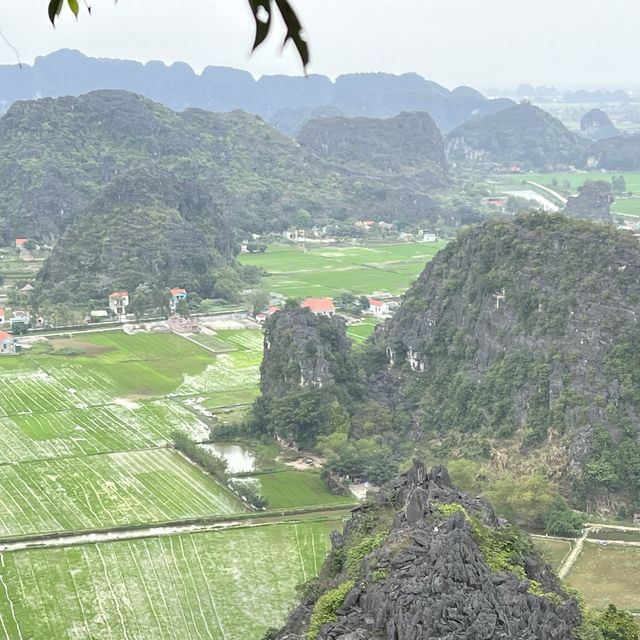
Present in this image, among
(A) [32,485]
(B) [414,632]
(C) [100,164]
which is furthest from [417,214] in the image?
(B) [414,632]

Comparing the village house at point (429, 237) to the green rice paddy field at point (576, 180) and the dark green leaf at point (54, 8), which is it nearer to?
A: the green rice paddy field at point (576, 180)

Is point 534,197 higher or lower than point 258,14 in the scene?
lower

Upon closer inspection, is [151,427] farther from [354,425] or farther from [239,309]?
[239,309]

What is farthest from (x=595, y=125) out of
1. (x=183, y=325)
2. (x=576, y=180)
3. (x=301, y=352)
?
(x=301, y=352)

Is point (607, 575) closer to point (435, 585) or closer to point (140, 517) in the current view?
point (435, 585)

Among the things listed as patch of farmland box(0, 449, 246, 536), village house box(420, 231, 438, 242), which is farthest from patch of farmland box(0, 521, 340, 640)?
village house box(420, 231, 438, 242)

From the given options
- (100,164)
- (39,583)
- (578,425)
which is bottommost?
(39,583)
